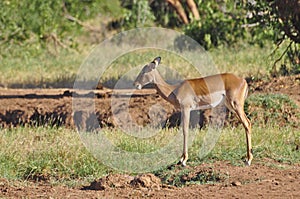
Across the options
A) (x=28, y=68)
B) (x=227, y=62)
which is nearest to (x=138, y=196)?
(x=227, y=62)

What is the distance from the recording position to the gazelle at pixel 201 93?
830 cm

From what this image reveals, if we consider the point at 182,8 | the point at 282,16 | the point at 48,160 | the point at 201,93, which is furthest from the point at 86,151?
the point at 182,8

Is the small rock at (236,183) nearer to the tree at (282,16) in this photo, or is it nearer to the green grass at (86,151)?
the green grass at (86,151)

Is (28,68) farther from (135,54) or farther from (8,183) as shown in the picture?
(8,183)

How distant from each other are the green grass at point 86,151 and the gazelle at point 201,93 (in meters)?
0.52

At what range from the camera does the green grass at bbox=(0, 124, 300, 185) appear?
8.80 meters

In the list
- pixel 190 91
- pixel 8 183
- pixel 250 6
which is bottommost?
pixel 8 183

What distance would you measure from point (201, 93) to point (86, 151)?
192cm

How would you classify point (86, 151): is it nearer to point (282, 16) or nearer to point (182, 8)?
point (282, 16)

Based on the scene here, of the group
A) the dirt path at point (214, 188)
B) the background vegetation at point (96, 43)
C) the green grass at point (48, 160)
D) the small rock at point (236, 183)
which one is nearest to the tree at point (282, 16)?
the background vegetation at point (96, 43)

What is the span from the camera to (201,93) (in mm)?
8344

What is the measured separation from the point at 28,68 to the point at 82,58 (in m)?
2.21

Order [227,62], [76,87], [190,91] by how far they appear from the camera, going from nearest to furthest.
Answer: [190,91] < [76,87] < [227,62]

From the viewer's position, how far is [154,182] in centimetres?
753
